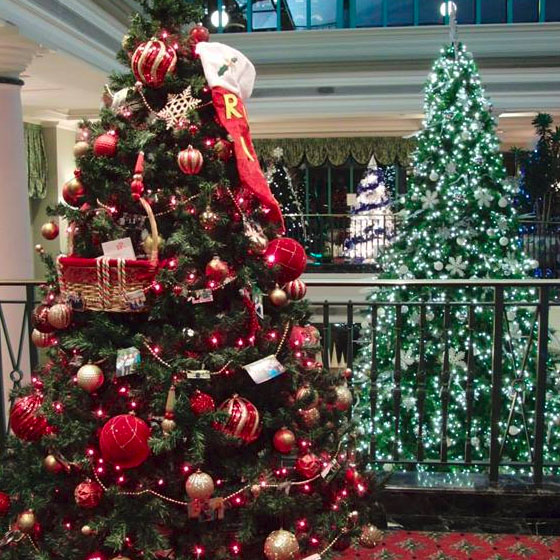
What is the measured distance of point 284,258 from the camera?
2016 mm

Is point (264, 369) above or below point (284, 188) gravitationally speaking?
below

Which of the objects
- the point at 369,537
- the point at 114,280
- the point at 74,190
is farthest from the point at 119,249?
the point at 369,537

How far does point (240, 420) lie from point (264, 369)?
163 millimetres

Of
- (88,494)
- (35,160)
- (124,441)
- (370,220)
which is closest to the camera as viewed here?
(124,441)

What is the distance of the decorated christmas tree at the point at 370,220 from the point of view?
1258 cm

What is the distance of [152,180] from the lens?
6.33 feet

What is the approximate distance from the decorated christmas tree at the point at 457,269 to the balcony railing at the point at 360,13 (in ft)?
22.8

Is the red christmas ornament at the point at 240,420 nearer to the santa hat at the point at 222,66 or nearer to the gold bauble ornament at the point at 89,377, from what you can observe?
the gold bauble ornament at the point at 89,377

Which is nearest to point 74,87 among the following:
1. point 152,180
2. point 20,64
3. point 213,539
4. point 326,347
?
point 20,64

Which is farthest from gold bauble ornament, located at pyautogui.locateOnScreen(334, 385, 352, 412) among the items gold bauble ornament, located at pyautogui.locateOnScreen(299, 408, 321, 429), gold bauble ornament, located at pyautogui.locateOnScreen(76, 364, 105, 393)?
gold bauble ornament, located at pyautogui.locateOnScreen(76, 364, 105, 393)

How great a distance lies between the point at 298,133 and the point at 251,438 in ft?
38.8

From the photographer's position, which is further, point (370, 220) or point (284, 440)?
point (370, 220)

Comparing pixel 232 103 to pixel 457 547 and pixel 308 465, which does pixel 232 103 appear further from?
pixel 457 547

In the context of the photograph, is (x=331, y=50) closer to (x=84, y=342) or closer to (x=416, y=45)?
(x=416, y=45)
